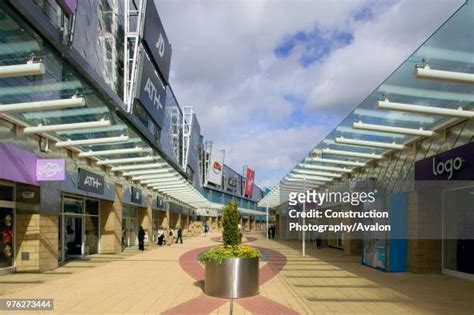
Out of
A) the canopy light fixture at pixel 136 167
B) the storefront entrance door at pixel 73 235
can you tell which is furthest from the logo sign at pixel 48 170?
the canopy light fixture at pixel 136 167

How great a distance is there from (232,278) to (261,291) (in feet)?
4.55

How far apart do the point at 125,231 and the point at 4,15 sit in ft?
49.8

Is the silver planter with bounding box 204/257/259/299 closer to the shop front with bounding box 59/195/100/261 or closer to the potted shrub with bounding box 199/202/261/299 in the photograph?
the potted shrub with bounding box 199/202/261/299

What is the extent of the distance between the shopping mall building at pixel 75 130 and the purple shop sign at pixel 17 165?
3 centimetres

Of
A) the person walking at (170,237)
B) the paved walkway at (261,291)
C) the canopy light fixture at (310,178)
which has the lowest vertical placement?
the person walking at (170,237)

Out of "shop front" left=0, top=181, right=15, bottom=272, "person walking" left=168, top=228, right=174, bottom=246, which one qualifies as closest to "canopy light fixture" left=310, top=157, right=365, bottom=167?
"shop front" left=0, top=181, right=15, bottom=272

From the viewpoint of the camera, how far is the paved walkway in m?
8.74

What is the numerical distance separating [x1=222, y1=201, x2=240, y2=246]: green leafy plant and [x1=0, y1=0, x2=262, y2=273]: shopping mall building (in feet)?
4.62

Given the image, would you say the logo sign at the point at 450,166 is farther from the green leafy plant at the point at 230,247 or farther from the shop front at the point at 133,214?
the shop front at the point at 133,214

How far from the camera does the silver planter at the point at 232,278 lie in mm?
9695

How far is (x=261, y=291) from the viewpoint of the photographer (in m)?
10.8

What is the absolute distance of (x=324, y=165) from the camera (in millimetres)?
22547

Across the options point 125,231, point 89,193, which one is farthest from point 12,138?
point 125,231

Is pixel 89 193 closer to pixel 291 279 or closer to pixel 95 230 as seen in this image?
pixel 95 230
